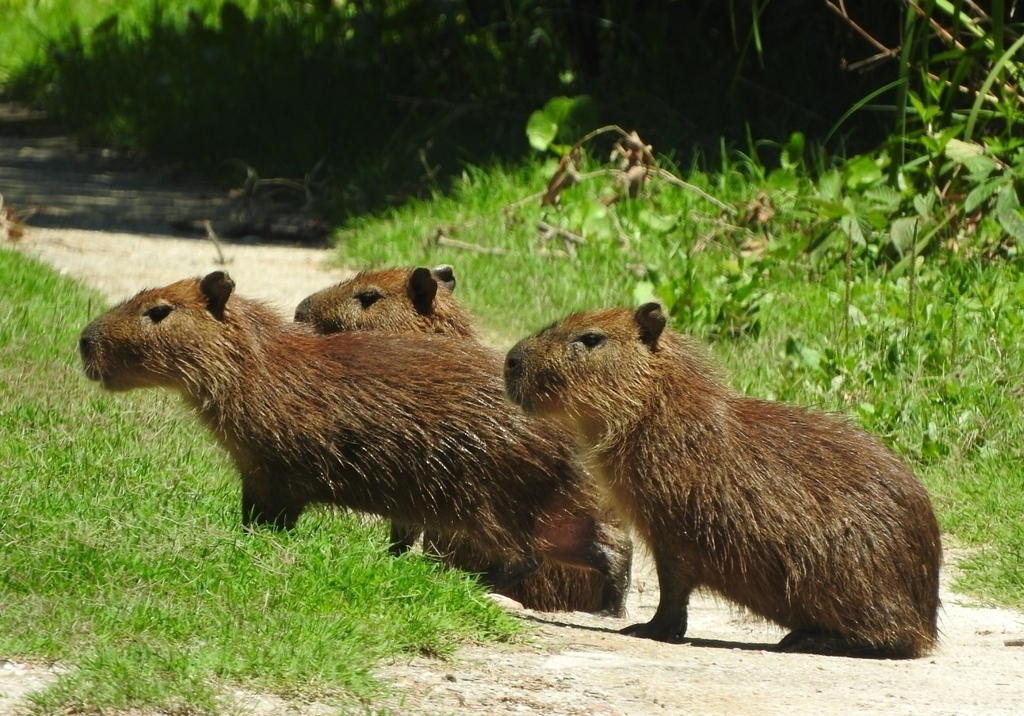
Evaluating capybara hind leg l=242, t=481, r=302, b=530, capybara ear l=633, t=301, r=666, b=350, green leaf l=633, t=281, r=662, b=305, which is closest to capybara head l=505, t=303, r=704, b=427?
capybara ear l=633, t=301, r=666, b=350

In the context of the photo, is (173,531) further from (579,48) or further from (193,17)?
(193,17)

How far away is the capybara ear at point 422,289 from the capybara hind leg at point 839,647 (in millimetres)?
1950

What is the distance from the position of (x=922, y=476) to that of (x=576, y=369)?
2.20 metres

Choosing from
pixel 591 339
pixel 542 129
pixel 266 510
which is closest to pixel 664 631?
pixel 591 339

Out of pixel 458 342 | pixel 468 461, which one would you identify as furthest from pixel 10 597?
pixel 458 342

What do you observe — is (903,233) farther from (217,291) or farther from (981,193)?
(217,291)

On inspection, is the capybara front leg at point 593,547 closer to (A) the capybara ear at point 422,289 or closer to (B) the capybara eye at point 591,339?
(B) the capybara eye at point 591,339

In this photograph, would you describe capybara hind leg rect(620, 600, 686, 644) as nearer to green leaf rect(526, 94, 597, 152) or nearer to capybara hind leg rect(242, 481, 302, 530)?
capybara hind leg rect(242, 481, 302, 530)

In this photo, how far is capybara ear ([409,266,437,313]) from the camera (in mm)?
5764

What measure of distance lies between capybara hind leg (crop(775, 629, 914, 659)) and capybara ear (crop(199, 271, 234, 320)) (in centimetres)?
Answer: 209

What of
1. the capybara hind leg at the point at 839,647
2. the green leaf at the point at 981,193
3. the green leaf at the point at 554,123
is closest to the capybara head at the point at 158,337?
the capybara hind leg at the point at 839,647

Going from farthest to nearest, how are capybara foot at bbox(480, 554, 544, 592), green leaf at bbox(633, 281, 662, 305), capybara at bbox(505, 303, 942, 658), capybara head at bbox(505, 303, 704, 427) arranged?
1. green leaf at bbox(633, 281, 662, 305)
2. capybara foot at bbox(480, 554, 544, 592)
3. capybara head at bbox(505, 303, 704, 427)
4. capybara at bbox(505, 303, 942, 658)

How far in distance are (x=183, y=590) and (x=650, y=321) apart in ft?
5.57

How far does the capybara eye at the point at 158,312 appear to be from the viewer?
5109 mm
